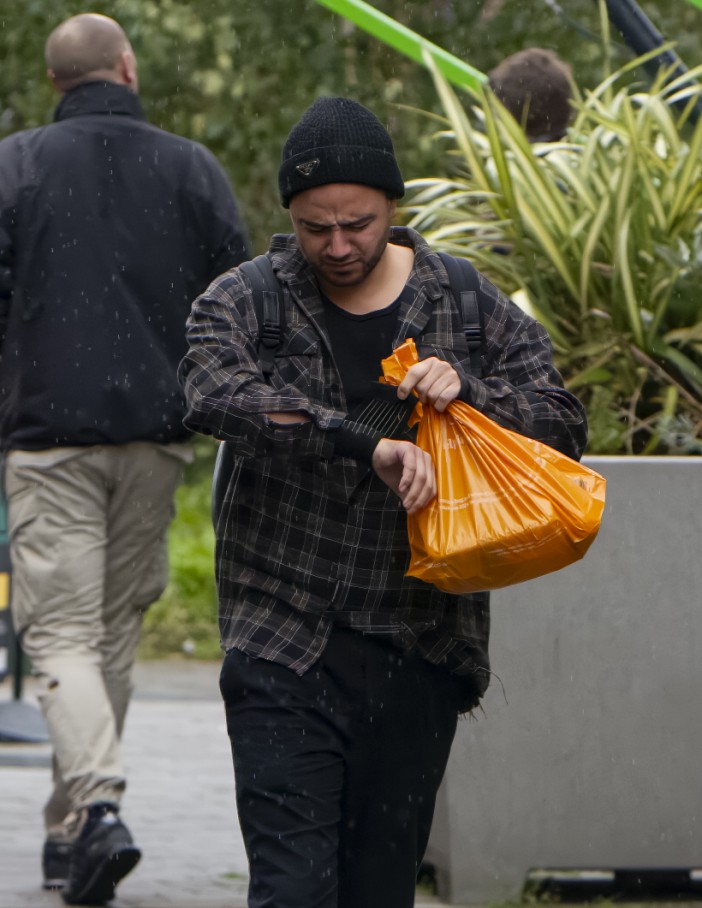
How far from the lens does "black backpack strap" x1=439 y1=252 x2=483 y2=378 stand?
3.49 metres

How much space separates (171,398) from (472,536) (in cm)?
226

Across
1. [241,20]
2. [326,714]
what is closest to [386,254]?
[326,714]

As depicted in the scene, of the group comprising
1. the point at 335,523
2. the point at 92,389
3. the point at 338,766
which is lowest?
the point at 338,766

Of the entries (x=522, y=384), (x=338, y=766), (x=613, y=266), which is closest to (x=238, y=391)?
(x=522, y=384)

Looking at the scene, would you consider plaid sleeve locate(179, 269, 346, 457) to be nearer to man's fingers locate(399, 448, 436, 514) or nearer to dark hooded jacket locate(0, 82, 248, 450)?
man's fingers locate(399, 448, 436, 514)

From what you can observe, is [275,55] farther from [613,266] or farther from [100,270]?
[100,270]

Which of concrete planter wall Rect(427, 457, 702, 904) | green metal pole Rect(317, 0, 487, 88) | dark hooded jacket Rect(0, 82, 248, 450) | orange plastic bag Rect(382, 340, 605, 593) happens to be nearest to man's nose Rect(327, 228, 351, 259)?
orange plastic bag Rect(382, 340, 605, 593)

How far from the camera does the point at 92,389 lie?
520 centimetres

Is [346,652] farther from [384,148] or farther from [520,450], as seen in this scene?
[384,148]

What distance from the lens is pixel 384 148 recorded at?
133 inches

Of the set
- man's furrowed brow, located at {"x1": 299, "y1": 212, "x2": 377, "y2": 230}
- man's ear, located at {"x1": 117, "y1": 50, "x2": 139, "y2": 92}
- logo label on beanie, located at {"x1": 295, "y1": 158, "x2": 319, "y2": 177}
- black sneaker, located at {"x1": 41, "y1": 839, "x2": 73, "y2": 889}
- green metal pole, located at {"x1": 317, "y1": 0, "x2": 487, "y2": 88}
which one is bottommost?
black sneaker, located at {"x1": 41, "y1": 839, "x2": 73, "y2": 889}

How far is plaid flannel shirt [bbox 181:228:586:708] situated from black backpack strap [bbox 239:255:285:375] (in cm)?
1

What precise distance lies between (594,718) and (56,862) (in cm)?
154

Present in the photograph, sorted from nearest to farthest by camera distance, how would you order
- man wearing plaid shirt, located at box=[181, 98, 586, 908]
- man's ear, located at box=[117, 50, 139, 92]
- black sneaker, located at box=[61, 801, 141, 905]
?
man wearing plaid shirt, located at box=[181, 98, 586, 908] → black sneaker, located at box=[61, 801, 141, 905] → man's ear, located at box=[117, 50, 139, 92]
